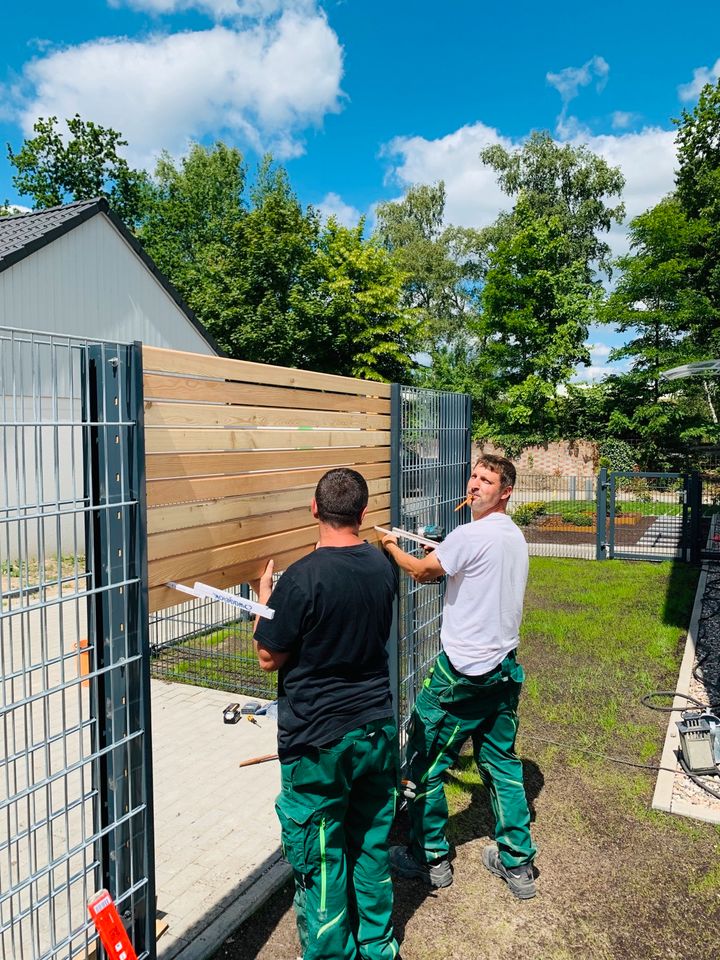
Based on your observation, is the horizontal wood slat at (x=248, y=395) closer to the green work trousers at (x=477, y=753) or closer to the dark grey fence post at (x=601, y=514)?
the green work trousers at (x=477, y=753)

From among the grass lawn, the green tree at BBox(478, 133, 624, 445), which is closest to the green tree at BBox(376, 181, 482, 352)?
the green tree at BBox(478, 133, 624, 445)

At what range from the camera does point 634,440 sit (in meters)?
26.4

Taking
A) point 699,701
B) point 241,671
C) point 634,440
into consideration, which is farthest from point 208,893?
point 634,440

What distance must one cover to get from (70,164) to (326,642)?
3247cm

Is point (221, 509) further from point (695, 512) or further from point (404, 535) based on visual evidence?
point (695, 512)

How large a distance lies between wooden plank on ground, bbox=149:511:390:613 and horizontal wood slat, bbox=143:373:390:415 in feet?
2.19

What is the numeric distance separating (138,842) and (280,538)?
1.30 m

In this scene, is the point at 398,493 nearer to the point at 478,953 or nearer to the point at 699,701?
the point at 478,953

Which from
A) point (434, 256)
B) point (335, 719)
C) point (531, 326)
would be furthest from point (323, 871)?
point (434, 256)

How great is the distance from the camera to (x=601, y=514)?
12625mm

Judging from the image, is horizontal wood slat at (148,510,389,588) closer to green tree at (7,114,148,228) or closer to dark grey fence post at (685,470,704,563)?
dark grey fence post at (685,470,704,563)

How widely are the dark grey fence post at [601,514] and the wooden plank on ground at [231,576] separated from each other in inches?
387

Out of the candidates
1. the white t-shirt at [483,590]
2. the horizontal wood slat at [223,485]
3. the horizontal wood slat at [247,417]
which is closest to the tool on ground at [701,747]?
the white t-shirt at [483,590]

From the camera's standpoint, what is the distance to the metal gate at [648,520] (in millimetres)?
12039
